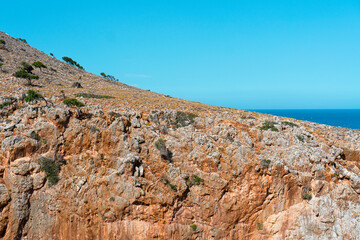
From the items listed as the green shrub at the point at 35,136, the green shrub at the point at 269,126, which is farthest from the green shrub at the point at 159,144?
the green shrub at the point at 269,126

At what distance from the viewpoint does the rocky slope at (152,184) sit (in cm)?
1778

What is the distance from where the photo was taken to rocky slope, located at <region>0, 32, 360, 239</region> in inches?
700

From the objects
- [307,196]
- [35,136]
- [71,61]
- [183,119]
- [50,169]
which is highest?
[71,61]

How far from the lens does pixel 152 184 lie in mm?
18531

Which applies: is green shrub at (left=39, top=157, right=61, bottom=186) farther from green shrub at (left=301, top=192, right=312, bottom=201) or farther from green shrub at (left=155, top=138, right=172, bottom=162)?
green shrub at (left=301, top=192, right=312, bottom=201)

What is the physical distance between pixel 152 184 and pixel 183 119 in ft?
31.1

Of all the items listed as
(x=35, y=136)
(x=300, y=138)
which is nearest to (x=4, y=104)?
(x=35, y=136)

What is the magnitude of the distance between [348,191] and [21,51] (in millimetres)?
74535

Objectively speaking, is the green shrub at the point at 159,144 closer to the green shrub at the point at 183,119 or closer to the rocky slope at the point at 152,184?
the rocky slope at the point at 152,184

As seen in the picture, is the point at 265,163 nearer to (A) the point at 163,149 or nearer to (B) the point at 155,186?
(A) the point at 163,149

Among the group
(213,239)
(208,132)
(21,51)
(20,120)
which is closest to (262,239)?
(213,239)

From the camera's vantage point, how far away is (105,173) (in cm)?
1878

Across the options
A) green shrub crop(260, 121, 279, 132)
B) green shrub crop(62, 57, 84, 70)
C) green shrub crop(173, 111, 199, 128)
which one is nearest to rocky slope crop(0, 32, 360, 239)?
green shrub crop(173, 111, 199, 128)

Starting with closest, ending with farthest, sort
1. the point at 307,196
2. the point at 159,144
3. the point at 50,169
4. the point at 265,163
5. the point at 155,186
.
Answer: the point at 50,169 → the point at 155,186 → the point at 307,196 → the point at 265,163 → the point at 159,144
